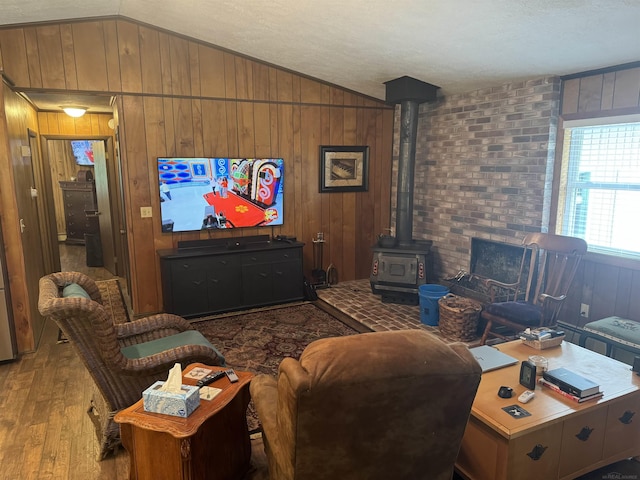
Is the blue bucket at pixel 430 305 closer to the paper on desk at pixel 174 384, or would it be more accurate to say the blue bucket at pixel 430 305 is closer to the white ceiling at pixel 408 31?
the white ceiling at pixel 408 31

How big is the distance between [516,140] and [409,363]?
3.55 metres

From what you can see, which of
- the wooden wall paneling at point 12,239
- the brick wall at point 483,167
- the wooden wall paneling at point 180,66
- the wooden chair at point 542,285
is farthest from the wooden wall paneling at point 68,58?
the wooden chair at point 542,285

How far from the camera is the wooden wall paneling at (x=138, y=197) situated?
174 inches

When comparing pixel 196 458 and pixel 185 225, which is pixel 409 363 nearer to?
pixel 196 458

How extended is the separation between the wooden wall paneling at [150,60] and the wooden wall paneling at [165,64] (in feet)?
0.06

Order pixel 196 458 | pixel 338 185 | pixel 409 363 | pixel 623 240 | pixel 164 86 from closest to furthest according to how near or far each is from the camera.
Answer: pixel 409 363, pixel 196 458, pixel 623 240, pixel 164 86, pixel 338 185

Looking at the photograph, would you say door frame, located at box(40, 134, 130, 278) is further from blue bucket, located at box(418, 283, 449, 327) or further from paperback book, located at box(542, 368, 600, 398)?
paperback book, located at box(542, 368, 600, 398)

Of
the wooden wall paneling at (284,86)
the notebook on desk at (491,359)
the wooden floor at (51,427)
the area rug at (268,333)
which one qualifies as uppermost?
the wooden wall paneling at (284,86)

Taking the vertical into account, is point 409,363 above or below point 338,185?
below

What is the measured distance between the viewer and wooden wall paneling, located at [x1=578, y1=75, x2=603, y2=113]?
3.70m

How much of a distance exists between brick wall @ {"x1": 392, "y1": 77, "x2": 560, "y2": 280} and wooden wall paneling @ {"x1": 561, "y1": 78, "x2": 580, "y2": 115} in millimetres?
60

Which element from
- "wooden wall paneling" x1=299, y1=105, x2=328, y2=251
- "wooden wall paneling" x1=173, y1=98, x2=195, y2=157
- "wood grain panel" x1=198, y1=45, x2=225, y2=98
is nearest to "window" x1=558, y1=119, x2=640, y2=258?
"wooden wall paneling" x1=299, y1=105, x2=328, y2=251

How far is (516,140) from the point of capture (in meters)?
4.30

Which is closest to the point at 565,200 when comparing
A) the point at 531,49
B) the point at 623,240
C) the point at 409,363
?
the point at 623,240
